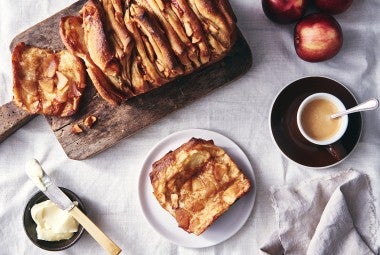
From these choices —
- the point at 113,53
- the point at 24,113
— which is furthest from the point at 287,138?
the point at 24,113

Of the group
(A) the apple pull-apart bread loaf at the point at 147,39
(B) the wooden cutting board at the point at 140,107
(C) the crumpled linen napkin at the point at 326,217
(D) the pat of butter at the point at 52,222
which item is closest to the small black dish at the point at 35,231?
(D) the pat of butter at the point at 52,222

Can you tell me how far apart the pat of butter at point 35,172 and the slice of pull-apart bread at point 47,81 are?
7.6 inches

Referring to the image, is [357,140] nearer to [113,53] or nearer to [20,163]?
[113,53]

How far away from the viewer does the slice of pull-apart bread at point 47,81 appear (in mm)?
2193

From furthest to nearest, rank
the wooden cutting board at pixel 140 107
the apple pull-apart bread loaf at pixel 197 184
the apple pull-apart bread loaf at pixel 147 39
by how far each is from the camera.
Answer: the wooden cutting board at pixel 140 107 < the apple pull-apart bread loaf at pixel 197 184 < the apple pull-apart bread loaf at pixel 147 39

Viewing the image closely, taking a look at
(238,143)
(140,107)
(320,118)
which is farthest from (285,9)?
(140,107)

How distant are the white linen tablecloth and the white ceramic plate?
4 centimetres

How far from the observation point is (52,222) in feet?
7.26

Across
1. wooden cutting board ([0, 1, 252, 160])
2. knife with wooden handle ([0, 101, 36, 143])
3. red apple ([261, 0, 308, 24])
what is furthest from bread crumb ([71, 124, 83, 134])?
red apple ([261, 0, 308, 24])

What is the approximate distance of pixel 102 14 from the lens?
2035mm

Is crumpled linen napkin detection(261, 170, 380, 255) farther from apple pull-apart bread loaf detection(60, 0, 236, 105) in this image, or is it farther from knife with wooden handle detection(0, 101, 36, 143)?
knife with wooden handle detection(0, 101, 36, 143)

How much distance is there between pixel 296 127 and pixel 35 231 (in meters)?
1.07

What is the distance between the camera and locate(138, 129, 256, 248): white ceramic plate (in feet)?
7.32

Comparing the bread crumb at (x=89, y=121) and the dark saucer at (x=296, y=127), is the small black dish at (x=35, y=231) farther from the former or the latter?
the dark saucer at (x=296, y=127)
